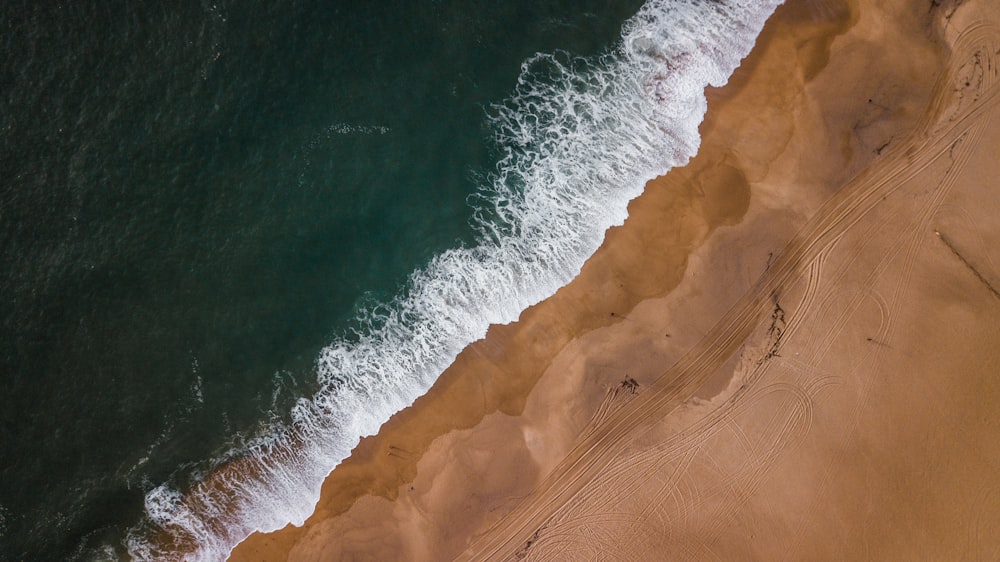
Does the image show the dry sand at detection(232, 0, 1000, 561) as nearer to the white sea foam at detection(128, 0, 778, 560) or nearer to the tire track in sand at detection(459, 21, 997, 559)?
the tire track in sand at detection(459, 21, 997, 559)

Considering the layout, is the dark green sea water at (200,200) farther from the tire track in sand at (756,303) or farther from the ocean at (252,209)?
the tire track in sand at (756,303)

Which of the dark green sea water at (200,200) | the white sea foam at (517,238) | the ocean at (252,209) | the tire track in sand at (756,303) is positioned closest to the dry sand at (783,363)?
the tire track in sand at (756,303)

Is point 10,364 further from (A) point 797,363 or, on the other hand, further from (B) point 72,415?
(A) point 797,363

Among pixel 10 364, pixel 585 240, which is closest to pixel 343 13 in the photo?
pixel 585 240

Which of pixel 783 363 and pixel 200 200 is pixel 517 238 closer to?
pixel 783 363

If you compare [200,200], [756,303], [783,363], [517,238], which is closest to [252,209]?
[200,200]
